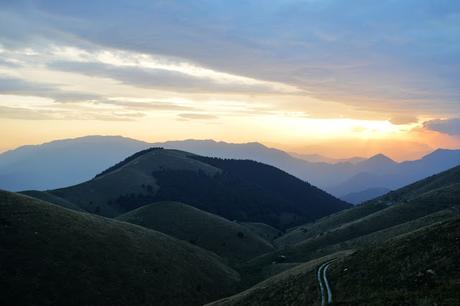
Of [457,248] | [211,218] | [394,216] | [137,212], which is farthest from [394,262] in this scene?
[137,212]

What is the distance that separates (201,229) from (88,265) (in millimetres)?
67224

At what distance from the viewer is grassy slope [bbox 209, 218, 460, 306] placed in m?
24.5

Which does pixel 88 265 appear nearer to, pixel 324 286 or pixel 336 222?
pixel 324 286

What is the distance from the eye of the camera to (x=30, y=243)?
195ft

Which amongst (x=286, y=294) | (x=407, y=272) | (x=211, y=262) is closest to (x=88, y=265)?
(x=211, y=262)

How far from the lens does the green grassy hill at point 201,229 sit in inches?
4606

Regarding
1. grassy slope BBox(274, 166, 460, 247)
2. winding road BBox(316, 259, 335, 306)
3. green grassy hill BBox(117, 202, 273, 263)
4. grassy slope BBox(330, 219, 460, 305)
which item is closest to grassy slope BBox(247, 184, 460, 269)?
green grassy hill BBox(117, 202, 273, 263)

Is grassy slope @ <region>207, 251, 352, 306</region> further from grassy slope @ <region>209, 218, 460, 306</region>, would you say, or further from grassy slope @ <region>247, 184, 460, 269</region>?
grassy slope @ <region>247, 184, 460, 269</region>

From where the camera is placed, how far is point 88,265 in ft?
201

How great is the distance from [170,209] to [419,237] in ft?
355

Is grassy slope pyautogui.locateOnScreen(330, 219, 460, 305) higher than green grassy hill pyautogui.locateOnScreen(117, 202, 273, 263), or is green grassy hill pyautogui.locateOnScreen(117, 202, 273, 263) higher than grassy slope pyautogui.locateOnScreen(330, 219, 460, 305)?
grassy slope pyautogui.locateOnScreen(330, 219, 460, 305)

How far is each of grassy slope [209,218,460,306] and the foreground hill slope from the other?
68.1 feet

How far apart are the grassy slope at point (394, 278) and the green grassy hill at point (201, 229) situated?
64.8 metres

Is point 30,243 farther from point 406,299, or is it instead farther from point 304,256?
point 304,256
